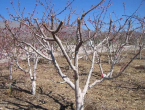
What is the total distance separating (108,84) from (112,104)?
196cm

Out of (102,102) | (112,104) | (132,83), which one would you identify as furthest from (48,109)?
(132,83)

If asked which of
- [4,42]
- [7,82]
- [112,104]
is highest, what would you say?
[4,42]

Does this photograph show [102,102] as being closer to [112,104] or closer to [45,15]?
[112,104]

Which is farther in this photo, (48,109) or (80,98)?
(48,109)

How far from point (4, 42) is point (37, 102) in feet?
10.2

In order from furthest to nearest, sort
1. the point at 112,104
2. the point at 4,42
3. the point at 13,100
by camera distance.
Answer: the point at 4,42 < the point at 13,100 < the point at 112,104

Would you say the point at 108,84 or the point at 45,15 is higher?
the point at 45,15

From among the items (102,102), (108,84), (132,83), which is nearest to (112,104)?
(102,102)

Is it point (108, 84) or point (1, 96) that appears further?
point (108, 84)

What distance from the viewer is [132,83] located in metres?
6.29

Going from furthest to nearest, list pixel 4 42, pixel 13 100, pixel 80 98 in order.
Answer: pixel 4 42 < pixel 13 100 < pixel 80 98

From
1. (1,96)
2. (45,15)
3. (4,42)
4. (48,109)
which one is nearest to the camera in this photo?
(45,15)

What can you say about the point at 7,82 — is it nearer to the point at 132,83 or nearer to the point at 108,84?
the point at 108,84

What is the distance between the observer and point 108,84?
6.20 m
